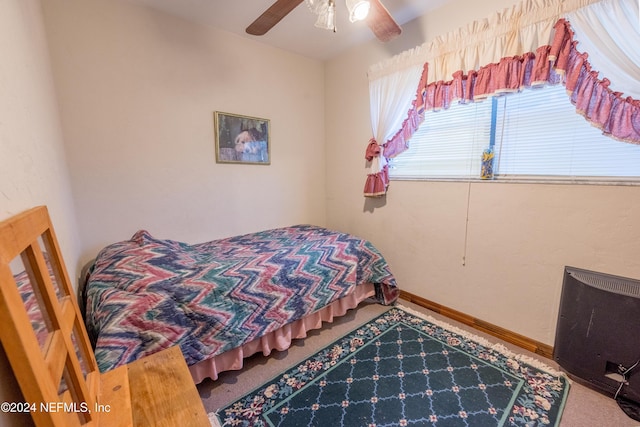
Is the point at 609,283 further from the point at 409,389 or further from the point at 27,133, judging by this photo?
the point at 27,133

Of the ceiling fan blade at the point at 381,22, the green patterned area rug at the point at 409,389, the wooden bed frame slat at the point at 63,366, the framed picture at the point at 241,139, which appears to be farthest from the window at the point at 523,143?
the wooden bed frame slat at the point at 63,366

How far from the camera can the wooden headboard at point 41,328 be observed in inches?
16.7

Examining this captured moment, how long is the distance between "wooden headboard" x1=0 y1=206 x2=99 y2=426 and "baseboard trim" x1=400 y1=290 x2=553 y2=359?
2390 millimetres

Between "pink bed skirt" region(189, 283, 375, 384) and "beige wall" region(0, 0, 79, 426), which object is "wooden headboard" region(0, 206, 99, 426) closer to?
"beige wall" region(0, 0, 79, 426)

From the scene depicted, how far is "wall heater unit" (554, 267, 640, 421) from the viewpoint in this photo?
1.37 m

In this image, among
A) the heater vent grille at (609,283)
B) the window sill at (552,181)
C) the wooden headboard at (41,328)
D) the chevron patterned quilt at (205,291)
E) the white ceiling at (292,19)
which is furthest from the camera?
the white ceiling at (292,19)

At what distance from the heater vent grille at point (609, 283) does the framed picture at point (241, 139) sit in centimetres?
268

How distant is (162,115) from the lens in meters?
2.19

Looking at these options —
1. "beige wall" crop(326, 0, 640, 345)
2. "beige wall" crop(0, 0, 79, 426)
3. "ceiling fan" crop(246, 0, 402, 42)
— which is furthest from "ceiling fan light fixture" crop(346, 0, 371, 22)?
"beige wall" crop(0, 0, 79, 426)

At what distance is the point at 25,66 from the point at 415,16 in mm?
2612

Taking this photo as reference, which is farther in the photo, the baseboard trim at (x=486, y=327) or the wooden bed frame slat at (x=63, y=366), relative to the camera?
the baseboard trim at (x=486, y=327)

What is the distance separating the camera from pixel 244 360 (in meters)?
1.81

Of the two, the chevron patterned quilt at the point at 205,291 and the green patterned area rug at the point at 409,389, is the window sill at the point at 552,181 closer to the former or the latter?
the chevron patterned quilt at the point at 205,291

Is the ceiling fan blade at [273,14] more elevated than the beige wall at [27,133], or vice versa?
the ceiling fan blade at [273,14]
